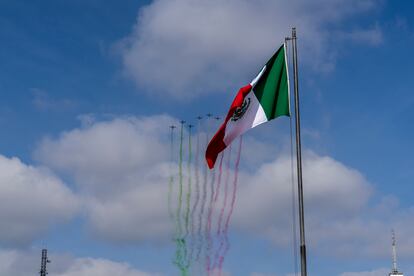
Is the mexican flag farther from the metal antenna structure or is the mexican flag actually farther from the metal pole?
the metal antenna structure

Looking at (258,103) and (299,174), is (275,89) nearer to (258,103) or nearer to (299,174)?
(258,103)

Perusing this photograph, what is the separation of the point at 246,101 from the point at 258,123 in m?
1.58

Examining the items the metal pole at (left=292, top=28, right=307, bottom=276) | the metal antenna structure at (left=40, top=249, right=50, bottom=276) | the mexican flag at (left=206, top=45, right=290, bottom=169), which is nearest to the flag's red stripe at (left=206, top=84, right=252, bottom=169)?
the mexican flag at (left=206, top=45, right=290, bottom=169)

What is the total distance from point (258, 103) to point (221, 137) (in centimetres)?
273

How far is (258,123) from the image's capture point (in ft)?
110

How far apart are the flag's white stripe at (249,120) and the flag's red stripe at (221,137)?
0.25m

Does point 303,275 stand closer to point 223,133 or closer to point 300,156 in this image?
point 300,156

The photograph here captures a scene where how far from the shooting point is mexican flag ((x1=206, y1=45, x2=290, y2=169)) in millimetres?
32844

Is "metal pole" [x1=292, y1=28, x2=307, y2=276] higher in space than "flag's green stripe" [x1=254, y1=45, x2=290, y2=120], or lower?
lower

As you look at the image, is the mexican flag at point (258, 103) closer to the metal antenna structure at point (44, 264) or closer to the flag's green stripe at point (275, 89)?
the flag's green stripe at point (275, 89)

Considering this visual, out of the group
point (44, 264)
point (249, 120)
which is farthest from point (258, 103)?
point (44, 264)

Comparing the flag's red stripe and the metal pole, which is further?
the flag's red stripe

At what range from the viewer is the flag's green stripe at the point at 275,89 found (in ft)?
107

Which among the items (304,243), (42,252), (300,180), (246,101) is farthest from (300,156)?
(42,252)
